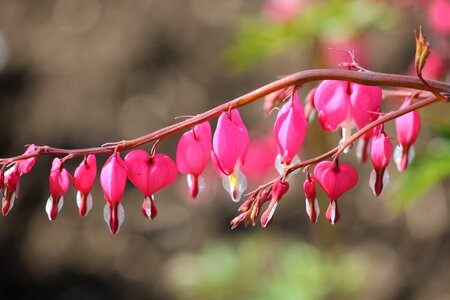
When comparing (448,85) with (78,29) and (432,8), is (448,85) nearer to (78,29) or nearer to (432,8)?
(432,8)

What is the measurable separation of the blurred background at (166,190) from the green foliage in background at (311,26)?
748mm

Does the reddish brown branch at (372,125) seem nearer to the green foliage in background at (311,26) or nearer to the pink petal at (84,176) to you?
the pink petal at (84,176)

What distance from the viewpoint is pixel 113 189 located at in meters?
0.94

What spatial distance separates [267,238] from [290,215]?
0.38 metres

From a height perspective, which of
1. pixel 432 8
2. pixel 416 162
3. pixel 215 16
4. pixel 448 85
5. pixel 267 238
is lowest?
pixel 267 238

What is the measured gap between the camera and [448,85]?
2.76 feet

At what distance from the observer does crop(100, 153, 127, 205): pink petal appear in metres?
0.94

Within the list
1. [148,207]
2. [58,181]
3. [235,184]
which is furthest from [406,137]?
[58,181]

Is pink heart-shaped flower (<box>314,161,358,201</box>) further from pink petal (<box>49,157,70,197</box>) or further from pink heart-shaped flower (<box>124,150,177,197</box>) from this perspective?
pink petal (<box>49,157,70,197</box>)

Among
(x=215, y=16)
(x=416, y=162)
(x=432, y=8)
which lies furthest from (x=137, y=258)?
(x=416, y=162)

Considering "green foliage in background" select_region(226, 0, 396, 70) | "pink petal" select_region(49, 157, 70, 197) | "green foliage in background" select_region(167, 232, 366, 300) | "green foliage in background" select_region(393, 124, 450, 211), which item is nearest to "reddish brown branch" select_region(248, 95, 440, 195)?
"pink petal" select_region(49, 157, 70, 197)

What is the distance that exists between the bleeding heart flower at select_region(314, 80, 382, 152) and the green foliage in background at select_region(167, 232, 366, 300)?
1789mm

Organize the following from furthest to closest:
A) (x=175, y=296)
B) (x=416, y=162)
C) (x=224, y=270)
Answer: (x=175, y=296)
(x=224, y=270)
(x=416, y=162)

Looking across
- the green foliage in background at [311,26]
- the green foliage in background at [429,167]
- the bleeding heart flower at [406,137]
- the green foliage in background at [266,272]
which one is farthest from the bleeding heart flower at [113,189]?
the green foliage in background at [266,272]
